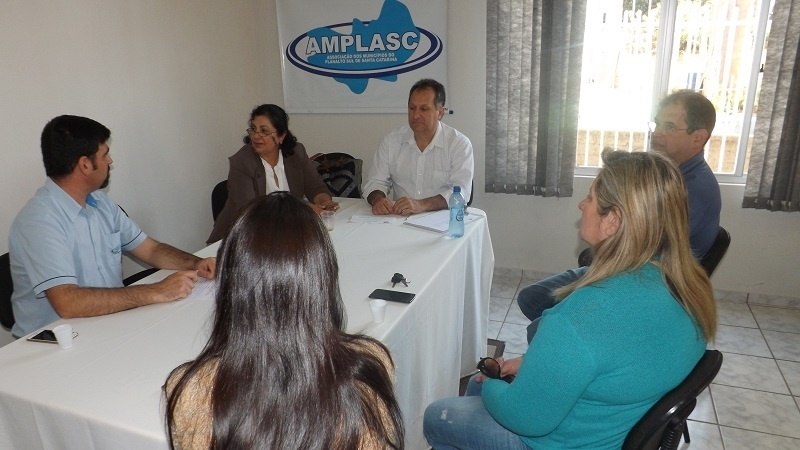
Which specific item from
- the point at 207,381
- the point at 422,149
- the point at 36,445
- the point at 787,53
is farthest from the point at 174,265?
the point at 787,53

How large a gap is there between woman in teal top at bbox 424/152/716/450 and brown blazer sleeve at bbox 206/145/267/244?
1.87 metres

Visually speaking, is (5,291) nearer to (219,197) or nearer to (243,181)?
(243,181)

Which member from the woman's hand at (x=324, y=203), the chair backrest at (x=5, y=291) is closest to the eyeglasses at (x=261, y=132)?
the woman's hand at (x=324, y=203)

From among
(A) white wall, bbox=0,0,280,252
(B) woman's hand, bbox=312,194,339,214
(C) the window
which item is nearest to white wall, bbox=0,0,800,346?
(A) white wall, bbox=0,0,280,252

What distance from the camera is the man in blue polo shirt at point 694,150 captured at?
2021 mm

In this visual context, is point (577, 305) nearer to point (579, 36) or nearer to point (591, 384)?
point (591, 384)

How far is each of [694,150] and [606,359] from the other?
4.95ft

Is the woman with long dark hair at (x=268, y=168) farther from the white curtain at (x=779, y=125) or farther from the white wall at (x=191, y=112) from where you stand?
the white curtain at (x=779, y=125)

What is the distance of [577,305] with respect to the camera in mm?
1085

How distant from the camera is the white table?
1.15m

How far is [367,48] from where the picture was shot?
3.73 meters

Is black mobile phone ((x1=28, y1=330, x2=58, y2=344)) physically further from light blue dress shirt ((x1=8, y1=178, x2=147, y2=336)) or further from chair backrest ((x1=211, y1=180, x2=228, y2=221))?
chair backrest ((x1=211, y1=180, x2=228, y2=221))

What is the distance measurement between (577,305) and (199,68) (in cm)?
320

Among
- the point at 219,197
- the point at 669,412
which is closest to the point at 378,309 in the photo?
the point at 669,412
